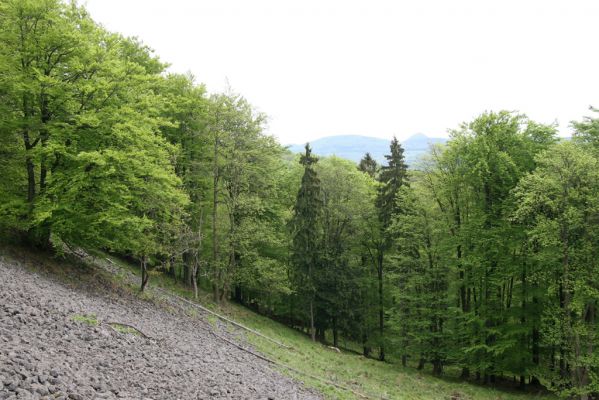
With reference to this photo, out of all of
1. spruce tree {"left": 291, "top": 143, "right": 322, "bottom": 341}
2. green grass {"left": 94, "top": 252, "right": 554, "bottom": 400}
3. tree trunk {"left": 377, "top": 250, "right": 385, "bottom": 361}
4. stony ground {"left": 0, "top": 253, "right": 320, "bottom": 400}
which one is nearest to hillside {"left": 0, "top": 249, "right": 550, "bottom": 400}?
stony ground {"left": 0, "top": 253, "right": 320, "bottom": 400}

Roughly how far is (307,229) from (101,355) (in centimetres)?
2749

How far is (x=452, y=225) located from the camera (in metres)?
31.9

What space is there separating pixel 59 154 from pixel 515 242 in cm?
2661

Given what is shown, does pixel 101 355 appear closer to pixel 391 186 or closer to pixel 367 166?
pixel 391 186

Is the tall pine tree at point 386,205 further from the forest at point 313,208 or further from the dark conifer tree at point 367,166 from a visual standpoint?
the dark conifer tree at point 367,166

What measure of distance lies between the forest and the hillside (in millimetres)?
2299

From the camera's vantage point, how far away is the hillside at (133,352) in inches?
345

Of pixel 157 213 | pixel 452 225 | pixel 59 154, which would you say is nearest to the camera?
pixel 59 154

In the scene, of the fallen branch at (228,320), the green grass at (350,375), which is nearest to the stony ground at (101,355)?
the green grass at (350,375)

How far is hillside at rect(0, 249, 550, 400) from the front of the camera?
877 centimetres

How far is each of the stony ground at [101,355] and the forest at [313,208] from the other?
175 inches

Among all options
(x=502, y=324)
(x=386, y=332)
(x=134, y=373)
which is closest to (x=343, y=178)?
(x=386, y=332)

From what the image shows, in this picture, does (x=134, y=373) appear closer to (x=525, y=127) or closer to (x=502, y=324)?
(x=502, y=324)

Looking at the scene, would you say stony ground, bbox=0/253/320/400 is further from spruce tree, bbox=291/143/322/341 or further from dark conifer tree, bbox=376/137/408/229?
dark conifer tree, bbox=376/137/408/229
